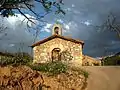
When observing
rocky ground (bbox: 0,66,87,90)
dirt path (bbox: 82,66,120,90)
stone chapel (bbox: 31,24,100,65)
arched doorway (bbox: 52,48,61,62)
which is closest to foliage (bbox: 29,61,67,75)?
rocky ground (bbox: 0,66,87,90)

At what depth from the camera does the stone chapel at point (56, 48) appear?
127 ft

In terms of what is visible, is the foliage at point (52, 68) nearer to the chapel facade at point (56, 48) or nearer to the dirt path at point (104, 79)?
the dirt path at point (104, 79)

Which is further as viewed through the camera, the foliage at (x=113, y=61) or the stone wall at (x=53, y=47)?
the foliage at (x=113, y=61)

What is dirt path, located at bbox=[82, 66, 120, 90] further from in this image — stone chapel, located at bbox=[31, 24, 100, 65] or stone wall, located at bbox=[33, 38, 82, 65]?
stone chapel, located at bbox=[31, 24, 100, 65]

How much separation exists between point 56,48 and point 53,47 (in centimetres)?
47

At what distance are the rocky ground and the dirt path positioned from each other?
2.53ft

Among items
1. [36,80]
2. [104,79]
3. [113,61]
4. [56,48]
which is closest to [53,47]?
[56,48]

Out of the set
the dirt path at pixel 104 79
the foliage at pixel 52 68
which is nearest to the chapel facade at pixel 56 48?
the dirt path at pixel 104 79

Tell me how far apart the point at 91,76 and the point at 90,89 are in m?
2.27

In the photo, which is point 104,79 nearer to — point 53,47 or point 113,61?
point 53,47

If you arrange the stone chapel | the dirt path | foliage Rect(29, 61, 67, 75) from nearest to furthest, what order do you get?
foliage Rect(29, 61, 67, 75) → the dirt path → the stone chapel

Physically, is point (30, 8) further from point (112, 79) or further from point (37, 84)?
point (112, 79)

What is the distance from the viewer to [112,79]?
2408 centimetres

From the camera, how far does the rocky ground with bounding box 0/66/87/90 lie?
19000mm
